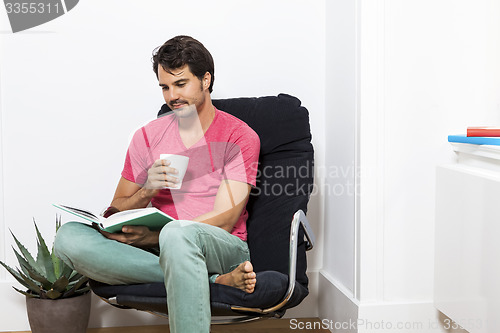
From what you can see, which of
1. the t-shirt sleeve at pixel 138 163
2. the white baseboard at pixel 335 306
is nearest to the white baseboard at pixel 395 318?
the white baseboard at pixel 335 306

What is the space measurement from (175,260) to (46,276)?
2.92 ft

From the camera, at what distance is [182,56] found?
213 cm

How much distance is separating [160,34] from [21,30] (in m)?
0.58

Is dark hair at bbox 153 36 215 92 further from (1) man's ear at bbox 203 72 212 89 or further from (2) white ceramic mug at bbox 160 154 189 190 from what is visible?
(2) white ceramic mug at bbox 160 154 189 190

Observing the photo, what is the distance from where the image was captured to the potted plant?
2.34 meters

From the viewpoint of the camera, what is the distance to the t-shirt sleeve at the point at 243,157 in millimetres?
2111

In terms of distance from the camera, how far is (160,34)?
2600 mm

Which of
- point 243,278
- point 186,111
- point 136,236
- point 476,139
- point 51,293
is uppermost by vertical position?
point 186,111

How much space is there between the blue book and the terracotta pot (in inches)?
61.7

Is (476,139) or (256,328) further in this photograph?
(256,328)

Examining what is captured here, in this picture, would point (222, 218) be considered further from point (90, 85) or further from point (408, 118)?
point (90, 85)

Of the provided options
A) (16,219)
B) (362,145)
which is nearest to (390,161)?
(362,145)

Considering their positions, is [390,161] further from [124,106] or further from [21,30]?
[21,30]

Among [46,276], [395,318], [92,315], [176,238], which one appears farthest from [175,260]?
[92,315]
